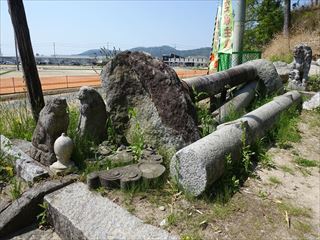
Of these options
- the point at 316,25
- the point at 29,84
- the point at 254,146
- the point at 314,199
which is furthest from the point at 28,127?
the point at 316,25

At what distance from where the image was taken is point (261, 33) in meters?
24.0

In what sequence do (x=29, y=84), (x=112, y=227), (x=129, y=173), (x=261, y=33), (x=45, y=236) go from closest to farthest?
(x=112, y=227) → (x=45, y=236) → (x=129, y=173) → (x=29, y=84) → (x=261, y=33)

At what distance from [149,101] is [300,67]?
6.05 meters

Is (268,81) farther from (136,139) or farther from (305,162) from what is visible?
(136,139)

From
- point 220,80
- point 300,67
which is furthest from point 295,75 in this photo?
point 220,80

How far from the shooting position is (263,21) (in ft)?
78.0

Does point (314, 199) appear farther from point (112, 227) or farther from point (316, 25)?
point (316, 25)

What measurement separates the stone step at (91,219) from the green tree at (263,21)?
2279cm

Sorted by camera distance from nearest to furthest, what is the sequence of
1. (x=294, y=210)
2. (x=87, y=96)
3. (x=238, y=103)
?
(x=294, y=210) < (x=87, y=96) < (x=238, y=103)

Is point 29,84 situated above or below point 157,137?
above

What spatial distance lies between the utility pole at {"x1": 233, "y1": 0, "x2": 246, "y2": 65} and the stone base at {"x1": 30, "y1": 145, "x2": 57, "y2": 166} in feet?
22.7

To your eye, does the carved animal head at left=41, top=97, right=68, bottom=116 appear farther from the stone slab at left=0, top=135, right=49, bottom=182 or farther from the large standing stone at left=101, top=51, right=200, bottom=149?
the large standing stone at left=101, top=51, right=200, bottom=149

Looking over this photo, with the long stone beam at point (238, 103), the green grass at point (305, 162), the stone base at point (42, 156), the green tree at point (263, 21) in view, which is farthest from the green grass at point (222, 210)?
the green tree at point (263, 21)

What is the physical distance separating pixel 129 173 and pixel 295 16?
A: 2578 centimetres
